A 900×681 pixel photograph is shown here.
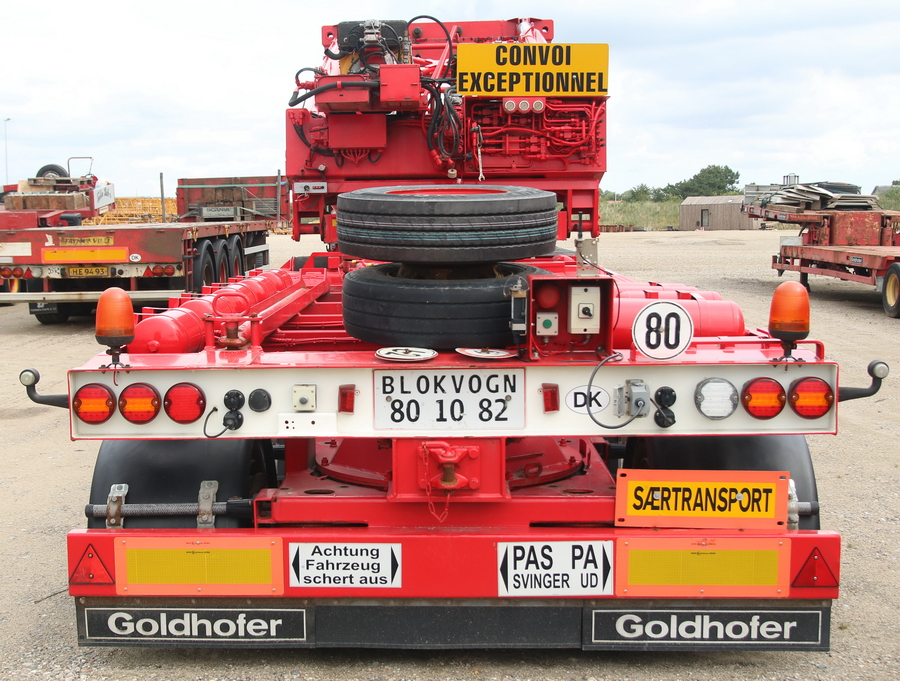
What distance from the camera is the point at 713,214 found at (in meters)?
52.6

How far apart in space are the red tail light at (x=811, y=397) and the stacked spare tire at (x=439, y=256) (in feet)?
3.20

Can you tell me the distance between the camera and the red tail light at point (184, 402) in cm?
319

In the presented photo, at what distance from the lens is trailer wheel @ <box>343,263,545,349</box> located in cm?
336

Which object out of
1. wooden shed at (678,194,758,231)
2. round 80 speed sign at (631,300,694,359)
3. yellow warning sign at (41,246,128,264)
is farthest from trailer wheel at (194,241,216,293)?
wooden shed at (678,194,758,231)

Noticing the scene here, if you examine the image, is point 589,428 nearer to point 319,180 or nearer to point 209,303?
point 209,303

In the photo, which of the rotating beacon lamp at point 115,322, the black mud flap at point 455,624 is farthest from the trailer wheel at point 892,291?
the rotating beacon lamp at point 115,322

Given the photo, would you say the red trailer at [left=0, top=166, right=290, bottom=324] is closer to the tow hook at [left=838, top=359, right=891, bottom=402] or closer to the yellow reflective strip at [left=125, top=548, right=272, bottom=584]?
the yellow reflective strip at [left=125, top=548, right=272, bottom=584]

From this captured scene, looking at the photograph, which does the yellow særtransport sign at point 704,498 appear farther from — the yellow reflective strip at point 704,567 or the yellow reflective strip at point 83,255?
the yellow reflective strip at point 83,255

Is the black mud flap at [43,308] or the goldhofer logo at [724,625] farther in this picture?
the black mud flap at [43,308]

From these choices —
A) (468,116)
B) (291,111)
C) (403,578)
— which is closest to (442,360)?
(403,578)

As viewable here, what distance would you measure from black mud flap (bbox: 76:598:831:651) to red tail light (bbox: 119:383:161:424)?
2.40 feet

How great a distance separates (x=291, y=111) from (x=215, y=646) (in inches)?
157

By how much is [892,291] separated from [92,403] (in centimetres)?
1471

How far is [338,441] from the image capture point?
4.18m
